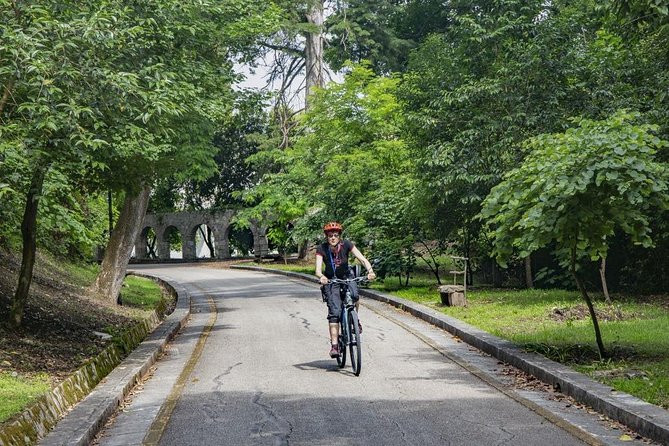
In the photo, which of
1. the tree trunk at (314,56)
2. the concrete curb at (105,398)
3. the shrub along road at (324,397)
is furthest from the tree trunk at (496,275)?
the tree trunk at (314,56)

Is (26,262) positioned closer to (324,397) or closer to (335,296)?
(335,296)

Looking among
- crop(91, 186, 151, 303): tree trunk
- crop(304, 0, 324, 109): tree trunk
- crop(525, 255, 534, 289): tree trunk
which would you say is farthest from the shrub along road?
crop(304, 0, 324, 109): tree trunk

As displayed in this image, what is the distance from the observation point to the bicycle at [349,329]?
11.2 m

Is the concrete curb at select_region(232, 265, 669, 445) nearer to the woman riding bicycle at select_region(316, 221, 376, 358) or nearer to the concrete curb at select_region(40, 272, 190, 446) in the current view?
the woman riding bicycle at select_region(316, 221, 376, 358)

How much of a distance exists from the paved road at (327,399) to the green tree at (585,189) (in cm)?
208

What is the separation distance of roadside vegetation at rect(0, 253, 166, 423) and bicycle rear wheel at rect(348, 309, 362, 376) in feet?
11.4

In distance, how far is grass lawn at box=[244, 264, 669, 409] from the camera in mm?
9742

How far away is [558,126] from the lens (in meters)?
21.5

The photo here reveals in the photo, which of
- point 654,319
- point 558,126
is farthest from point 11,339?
point 558,126

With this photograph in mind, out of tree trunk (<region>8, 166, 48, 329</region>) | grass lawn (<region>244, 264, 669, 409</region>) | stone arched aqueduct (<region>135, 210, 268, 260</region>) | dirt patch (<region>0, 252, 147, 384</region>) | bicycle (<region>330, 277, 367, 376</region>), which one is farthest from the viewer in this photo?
stone arched aqueduct (<region>135, 210, 268, 260</region>)

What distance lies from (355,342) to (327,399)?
1807 mm

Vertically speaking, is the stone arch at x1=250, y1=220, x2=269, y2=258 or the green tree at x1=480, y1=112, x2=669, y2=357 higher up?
the stone arch at x1=250, y1=220, x2=269, y2=258

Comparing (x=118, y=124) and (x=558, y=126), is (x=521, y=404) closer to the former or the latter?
(x=118, y=124)

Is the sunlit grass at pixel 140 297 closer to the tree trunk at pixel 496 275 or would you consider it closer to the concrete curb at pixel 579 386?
the tree trunk at pixel 496 275
